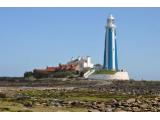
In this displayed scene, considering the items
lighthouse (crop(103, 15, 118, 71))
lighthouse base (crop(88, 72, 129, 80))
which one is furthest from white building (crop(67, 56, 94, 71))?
lighthouse (crop(103, 15, 118, 71))

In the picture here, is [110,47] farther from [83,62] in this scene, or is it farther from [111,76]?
[83,62]

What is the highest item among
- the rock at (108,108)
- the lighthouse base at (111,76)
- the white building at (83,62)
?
the white building at (83,62)

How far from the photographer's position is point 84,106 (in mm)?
16312

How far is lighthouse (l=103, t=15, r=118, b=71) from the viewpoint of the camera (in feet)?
163

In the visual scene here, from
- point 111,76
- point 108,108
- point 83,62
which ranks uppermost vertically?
point 83,62

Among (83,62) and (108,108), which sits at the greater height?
(83,62)

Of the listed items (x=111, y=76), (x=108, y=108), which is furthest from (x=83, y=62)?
(x=108, y=108)

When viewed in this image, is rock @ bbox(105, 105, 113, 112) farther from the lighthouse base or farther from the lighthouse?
the lighthouse base

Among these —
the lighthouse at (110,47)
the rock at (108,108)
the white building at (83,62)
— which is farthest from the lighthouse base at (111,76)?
the rock at (108,108)

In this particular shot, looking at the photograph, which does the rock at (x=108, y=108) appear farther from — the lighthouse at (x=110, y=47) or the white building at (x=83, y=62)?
the white building at (x=83, y=62)

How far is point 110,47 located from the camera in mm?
49625

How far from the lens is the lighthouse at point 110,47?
163 feet
